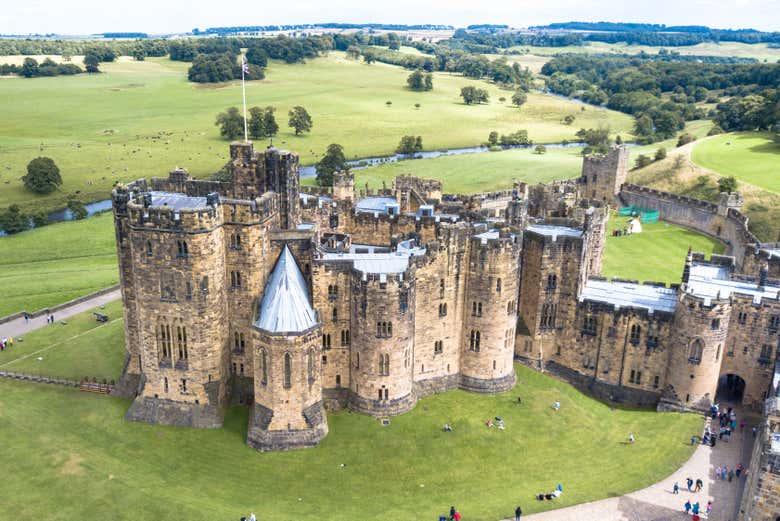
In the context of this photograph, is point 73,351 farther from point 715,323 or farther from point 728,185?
point 728,185

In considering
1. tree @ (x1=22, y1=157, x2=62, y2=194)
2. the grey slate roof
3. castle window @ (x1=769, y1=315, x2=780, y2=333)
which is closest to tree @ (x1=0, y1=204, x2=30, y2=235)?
tree @ (x1=22, y1=157, x2=62, y2=194)

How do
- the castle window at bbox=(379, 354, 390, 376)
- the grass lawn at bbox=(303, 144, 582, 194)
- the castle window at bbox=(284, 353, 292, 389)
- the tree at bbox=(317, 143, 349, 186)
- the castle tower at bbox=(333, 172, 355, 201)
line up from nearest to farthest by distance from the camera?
the castle window at bbox=(284, 353, 292, 389) → the castle window at bbox=(379, 354, 390, 376) → the castle tower at bbox=(333, 172, 355, 201) → the tree at bbox=(317, 143, 349, 186) → the grass lawn at bbox=(303, 144, 582, 194)

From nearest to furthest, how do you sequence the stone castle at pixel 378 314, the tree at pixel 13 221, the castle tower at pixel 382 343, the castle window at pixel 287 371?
the castle window at pixel 287 371
the stone castle at pixel 378 314
the castle tower at pixel 382 343
the tree at pixel 13 221

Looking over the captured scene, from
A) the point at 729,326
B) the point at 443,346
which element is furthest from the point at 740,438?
the point at 443,346

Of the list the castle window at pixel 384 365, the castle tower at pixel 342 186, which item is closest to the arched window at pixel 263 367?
the castle window at pixel 384 365

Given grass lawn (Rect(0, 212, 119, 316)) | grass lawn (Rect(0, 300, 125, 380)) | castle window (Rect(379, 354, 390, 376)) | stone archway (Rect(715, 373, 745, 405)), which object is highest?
castle window (Rect(379, 354, 390, 376))

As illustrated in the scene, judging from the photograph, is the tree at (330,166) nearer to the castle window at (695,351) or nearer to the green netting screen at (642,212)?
the green netting screen at (642,212)

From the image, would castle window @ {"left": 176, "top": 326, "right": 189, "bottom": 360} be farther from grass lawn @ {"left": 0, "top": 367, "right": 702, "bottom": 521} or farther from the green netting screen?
the green netting screen
